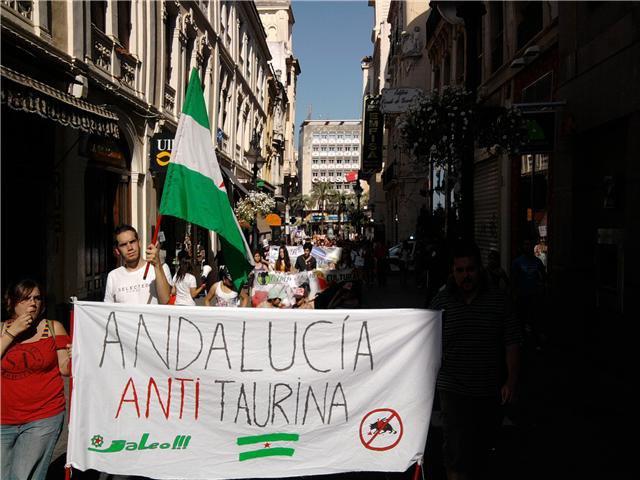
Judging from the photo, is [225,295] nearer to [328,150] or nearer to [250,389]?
[250,389]

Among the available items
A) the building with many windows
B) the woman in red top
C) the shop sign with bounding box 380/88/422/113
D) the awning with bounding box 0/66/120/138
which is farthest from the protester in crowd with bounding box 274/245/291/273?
the building with many windows

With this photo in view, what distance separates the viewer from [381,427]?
13.1ft

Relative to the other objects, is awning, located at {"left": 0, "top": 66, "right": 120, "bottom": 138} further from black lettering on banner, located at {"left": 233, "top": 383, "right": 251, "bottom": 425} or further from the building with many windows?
the building with many windows

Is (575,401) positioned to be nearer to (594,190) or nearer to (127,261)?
(594,190)

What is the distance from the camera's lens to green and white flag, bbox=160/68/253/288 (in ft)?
15.6

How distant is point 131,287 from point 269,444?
176cm

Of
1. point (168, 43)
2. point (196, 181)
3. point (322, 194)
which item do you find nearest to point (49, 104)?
point (196, 181)

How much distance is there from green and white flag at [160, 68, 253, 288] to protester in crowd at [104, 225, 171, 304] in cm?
39

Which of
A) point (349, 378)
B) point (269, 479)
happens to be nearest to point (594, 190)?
point (349, 378)

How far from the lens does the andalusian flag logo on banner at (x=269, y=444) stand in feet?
12.9

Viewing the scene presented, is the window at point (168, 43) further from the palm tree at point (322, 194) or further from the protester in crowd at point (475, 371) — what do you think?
the palm tree at point (322, 194)

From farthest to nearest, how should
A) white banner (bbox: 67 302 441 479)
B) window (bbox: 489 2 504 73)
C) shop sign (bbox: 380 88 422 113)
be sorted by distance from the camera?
shop sign (bbox: 380 88 422 113) < window (bbox: 489 2 504 73) < white banner (bbox: 67 302 441 479)

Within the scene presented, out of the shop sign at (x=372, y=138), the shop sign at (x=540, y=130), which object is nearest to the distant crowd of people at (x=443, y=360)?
the shop sign at (x=540, y=130)

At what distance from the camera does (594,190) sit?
9617mm
